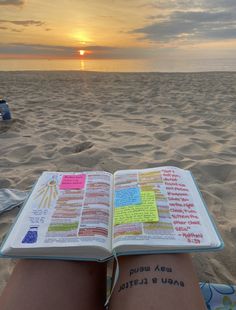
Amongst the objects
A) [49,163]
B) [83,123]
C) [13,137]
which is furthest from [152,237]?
[83,123]

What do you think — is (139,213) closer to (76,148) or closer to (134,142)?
(76,148)

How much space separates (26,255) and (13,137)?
2785mm

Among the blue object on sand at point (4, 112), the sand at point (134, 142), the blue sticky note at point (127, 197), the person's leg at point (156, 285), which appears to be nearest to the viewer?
the person's leg at point (156, 285)

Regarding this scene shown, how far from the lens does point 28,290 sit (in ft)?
2.93

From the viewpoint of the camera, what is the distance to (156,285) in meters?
0.89

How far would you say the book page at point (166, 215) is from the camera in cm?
99

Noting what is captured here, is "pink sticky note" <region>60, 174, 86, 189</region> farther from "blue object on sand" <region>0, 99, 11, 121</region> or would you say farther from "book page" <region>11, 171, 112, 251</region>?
"blue object on sand" <region>0, 99, 11, 121</region>

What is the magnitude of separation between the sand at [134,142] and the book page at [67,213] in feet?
1.72

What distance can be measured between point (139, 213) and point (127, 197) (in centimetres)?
11

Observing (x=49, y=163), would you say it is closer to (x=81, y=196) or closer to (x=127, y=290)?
(x=81, y=196)

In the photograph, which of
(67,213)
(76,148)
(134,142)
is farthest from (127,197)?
(134,142)

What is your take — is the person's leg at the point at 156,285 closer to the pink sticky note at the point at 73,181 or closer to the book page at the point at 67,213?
the book page at the point at 67,213

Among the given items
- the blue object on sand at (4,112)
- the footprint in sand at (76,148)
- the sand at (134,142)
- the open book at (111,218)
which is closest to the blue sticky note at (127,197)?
the open book at (111,218)

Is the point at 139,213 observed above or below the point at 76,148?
above
